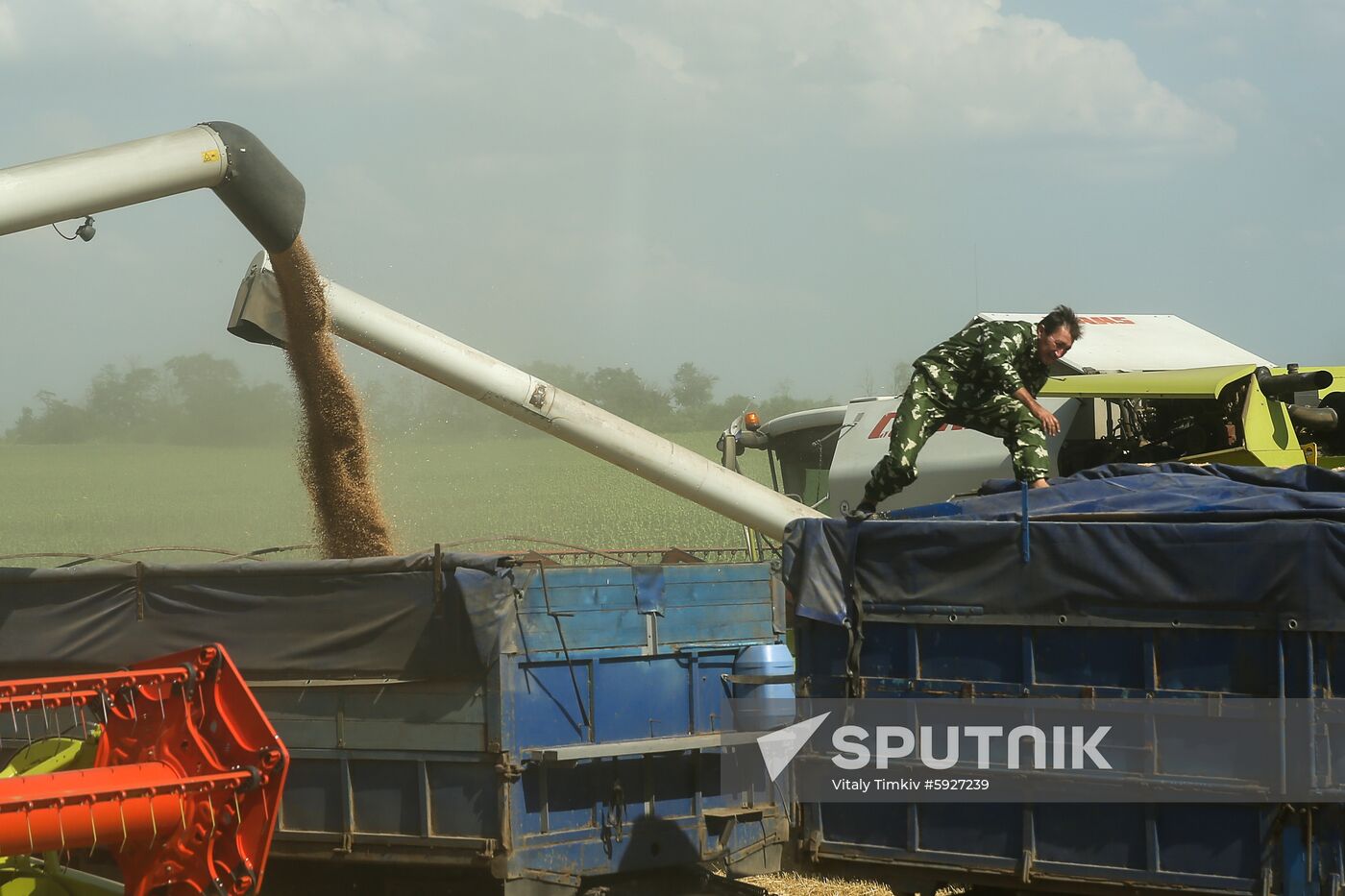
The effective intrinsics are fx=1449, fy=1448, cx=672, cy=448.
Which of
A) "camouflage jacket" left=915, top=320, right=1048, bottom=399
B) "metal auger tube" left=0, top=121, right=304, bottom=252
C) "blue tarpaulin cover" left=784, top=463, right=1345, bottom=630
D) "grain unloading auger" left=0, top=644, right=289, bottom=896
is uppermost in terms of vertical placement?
"metal auger tube" left=0, top=121, right=304, bottom=252

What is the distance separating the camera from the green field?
32.1 meters

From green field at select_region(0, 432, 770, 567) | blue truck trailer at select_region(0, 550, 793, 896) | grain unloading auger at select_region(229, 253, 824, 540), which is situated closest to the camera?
blue truck trailer at select_region(0, 550, 793, 896)

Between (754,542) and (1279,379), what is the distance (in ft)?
16.8

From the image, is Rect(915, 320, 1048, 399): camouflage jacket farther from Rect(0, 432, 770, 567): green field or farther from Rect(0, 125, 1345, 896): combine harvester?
Rect(0, 432, 770, 567): green field

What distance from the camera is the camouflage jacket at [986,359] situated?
8062mm

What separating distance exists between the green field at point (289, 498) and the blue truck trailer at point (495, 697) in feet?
60.4

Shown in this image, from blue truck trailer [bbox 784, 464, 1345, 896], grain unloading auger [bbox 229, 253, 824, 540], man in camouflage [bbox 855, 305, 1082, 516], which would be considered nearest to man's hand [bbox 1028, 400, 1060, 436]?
man in camouflage [bbox 855, 305, 1082, 516]

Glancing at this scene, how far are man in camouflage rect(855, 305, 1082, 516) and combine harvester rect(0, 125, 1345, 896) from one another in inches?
38.3

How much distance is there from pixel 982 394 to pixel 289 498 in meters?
31.5

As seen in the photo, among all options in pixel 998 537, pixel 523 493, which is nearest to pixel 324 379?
pixel 998 537

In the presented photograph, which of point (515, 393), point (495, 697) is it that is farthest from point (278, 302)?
point (495, 697)

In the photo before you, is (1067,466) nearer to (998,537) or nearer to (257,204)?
(998,537)

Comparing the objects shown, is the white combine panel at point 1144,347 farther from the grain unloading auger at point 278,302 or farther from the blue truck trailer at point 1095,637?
the blue truck trailer at point 1095,637

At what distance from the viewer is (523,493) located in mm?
39844
